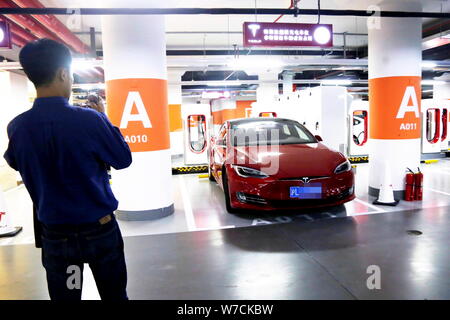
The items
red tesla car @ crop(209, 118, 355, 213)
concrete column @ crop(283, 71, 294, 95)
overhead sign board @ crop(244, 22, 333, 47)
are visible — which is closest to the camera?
red tesla car @ crop(209, 118, 355, 213)

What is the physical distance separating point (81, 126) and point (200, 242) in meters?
2.63

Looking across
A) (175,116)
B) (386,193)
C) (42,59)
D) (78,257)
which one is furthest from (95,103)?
(175,116)

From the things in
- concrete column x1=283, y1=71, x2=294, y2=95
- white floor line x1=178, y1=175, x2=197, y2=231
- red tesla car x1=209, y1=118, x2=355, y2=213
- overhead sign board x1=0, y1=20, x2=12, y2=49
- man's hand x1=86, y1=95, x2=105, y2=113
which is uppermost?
concrete column x1=283, y1=71, x2=294, y2=95

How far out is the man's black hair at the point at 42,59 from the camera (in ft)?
4.58

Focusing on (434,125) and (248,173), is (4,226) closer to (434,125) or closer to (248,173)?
(248,173)

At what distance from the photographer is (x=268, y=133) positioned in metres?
5.33

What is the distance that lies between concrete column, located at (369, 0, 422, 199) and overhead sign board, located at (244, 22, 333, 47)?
3.72 feet

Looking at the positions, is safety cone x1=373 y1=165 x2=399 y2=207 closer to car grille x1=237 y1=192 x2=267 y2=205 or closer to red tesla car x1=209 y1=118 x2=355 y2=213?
red tesla car x1=209 y1=118 x2=355 y2=213

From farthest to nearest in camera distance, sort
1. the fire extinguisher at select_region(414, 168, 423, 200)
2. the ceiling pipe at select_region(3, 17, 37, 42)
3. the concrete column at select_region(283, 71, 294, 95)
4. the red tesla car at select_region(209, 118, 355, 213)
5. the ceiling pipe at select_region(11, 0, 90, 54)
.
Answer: the concrete column at select_region(283, 71, 294, 95), the ceiling pipe at select_region(3, 17, 37, 42), the fire extinguisher at select_region(414, 168, 423, 200), the ceiling pipe at select_region(11, 0, 90, 54), the red tesla car at select_region(209, 118, 355, 213)

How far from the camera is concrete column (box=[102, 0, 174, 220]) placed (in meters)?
4.58

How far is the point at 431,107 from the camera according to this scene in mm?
10102

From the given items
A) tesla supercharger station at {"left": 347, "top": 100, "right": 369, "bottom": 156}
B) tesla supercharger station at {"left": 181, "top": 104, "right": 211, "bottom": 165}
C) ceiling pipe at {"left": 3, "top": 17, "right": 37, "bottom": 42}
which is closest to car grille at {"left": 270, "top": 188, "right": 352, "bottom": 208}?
tesla supercharger station at {"left": 181, "top": 104, "right": 211, "bottom": 165}
